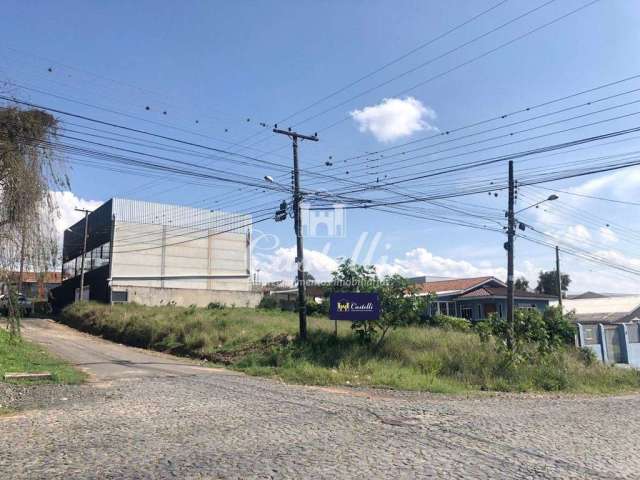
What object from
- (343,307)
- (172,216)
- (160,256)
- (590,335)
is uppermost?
(172,216)

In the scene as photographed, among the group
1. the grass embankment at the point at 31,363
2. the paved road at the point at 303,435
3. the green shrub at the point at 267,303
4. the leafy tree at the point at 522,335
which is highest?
the green shrub at the point at 267,303

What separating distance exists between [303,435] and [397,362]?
9.61 m

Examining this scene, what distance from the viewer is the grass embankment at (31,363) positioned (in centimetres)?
1341

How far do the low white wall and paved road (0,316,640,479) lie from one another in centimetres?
2904

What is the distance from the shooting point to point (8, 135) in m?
12.7

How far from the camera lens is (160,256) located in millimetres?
45438

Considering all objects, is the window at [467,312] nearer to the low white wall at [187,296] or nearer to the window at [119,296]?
the low white wall at [187,296]

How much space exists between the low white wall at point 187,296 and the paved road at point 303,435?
29044 mm

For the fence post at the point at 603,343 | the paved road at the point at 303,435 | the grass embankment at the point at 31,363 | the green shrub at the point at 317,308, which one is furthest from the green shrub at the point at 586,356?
the green shrub at the point at 317,308

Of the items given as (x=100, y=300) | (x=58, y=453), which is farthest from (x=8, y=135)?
(x=100, y=300)

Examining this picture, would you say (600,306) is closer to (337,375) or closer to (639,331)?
(639,331)

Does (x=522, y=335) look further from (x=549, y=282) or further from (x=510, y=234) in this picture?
(x=549, y=282)

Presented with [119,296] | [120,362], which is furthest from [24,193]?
[119,296]

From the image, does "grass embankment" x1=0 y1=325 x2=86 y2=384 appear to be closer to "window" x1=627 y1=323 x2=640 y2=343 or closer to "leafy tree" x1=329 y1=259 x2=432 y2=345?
"leafy tree" x1=329 y1=259 x2=432 y2=345
